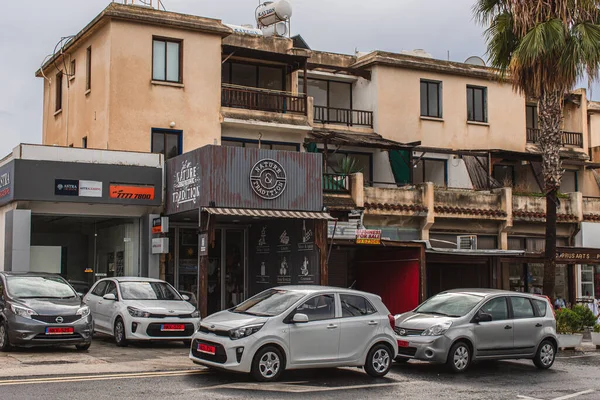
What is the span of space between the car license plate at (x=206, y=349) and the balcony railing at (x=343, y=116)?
773 inches

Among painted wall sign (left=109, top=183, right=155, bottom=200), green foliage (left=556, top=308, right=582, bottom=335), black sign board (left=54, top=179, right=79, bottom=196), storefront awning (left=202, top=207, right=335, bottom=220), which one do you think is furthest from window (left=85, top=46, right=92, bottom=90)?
green foliage (left=556, top=308, right=582, bottom=335)

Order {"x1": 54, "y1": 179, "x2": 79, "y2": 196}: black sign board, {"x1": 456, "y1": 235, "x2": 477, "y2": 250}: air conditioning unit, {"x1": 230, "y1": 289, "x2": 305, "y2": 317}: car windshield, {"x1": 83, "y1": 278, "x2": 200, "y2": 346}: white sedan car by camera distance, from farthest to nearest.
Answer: {"x1": 456, "y1": 235, "x2": 477, "y2": 250}: air conditioning unit → {"x1": 54, "y1": 179, "x2": 79, "y2": 196}: black sign board → {"x1": 83, "y1": 278, "x2": 200, "y2": 346}: white sedan car → {"x1": 230, "y1": 289, "x2": 305, "y2": 317}: car windshield

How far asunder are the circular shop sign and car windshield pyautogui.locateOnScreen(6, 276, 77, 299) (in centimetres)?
611

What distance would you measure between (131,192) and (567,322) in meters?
12.8

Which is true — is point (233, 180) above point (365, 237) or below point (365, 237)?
above

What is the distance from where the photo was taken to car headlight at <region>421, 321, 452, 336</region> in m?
15.9

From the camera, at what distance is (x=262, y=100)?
97.8 ft

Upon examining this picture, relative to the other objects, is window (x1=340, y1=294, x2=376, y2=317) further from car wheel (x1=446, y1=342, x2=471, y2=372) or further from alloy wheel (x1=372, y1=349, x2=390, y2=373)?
car wheel (x1=446, y1=342, x2=471, y2=372)

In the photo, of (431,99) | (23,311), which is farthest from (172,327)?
(431,99)

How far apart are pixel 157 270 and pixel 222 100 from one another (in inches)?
313

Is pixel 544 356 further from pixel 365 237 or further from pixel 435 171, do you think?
pixel 435 171

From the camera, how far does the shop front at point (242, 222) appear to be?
70.5ft

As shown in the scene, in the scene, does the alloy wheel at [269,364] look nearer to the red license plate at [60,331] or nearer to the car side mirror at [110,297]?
the red license plate at [60,331]

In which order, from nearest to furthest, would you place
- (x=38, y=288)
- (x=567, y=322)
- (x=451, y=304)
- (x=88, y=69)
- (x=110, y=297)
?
(x=451, y=304)
(x=38, y=288)
(x=110, y=297)
(x=567, y=322)
(x=88, y=69)
